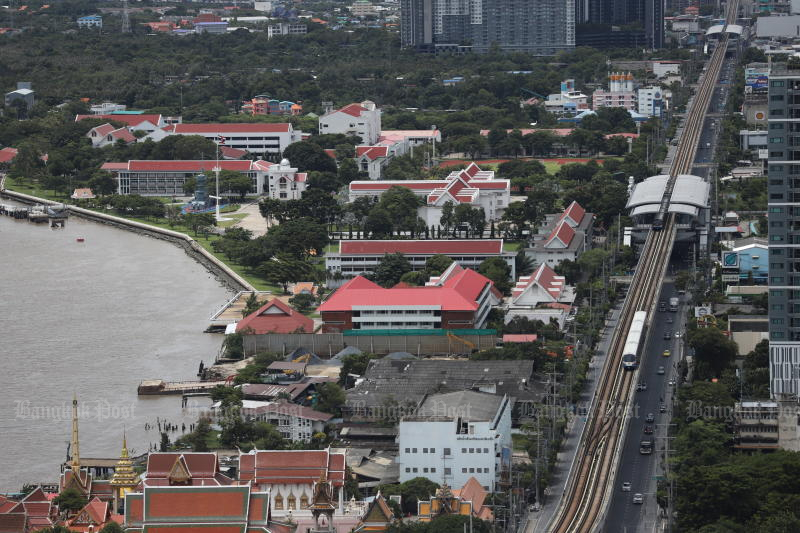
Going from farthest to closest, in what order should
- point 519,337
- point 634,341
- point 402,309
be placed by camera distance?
point 402,309
point 519,337
point 634,341

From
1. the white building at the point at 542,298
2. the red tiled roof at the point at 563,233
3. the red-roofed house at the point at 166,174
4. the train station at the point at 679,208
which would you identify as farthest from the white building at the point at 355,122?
the white building at the point at 542,298

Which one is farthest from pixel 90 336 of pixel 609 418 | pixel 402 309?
pixel 609 418

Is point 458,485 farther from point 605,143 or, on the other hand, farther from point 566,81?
point 566,81

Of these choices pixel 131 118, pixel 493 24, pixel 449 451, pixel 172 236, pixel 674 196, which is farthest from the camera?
pixel 493 24

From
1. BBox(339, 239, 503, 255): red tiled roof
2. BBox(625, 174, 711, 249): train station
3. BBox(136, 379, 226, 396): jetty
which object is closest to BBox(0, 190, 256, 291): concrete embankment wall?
BBox(339, 239, 503, 255): red tiled roof

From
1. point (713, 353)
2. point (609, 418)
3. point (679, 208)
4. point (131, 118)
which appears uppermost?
point (131, 118)

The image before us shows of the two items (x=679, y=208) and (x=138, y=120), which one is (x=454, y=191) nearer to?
(x=679, y=208)

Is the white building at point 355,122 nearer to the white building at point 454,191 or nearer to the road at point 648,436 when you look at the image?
the white building at point 454,191
